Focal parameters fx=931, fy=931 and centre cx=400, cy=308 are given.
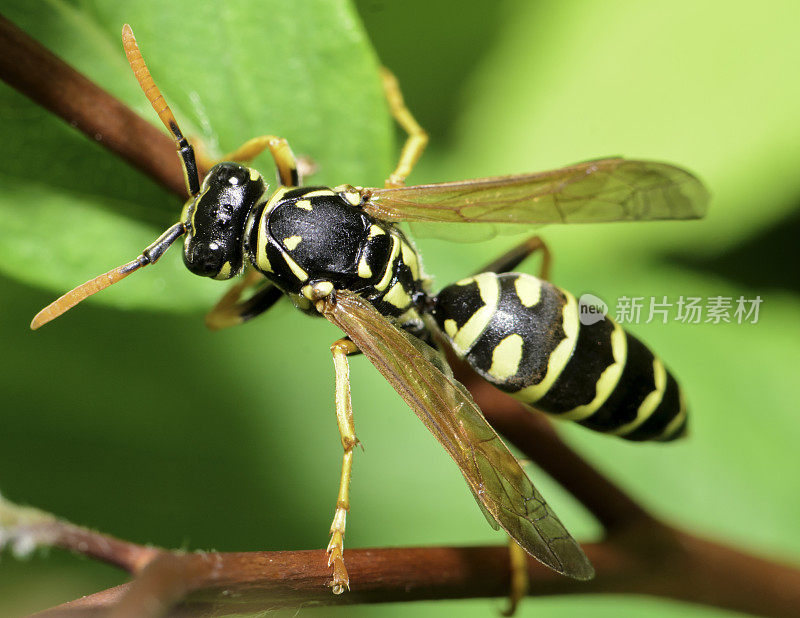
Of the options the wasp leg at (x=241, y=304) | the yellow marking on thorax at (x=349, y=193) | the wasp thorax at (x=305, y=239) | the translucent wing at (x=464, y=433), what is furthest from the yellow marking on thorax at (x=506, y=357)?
the wasp leg at (x=241, y=304)

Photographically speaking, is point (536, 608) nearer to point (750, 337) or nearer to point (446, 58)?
point (750, 337)

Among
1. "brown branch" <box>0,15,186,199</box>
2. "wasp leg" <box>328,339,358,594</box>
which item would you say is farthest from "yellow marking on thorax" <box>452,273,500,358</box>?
"brown branch" <box>0,15,186,199</box>

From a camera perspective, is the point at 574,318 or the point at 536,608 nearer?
the point at 574,318

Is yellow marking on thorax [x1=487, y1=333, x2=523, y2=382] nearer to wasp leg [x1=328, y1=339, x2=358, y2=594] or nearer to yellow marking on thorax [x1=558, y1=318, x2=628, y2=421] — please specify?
yellow marking on thorax [x1=558, y1=318, x2=628, y2=421]

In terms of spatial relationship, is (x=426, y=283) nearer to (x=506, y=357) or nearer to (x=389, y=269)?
(x=389, y=269)

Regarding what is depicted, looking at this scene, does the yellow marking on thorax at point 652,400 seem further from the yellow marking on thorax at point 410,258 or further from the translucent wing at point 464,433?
the yellow marking on thorax at point 410,258

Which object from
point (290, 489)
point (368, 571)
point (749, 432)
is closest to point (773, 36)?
point (749, 432)
